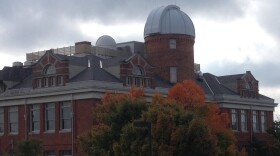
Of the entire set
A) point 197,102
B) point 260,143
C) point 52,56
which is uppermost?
point 52,56

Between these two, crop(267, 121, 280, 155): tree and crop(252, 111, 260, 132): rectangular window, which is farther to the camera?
crop(252, 111, 260, 132): rectangular window

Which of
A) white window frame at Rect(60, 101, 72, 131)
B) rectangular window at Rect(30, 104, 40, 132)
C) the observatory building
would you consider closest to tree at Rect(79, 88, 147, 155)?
the observatory building

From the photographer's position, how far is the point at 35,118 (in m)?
61.6

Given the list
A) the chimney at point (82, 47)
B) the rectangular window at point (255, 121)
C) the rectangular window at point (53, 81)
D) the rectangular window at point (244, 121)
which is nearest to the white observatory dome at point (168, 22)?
the chimney at point (82, 47)

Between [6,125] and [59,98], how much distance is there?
8.62 m

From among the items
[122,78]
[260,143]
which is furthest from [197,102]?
[260,143]

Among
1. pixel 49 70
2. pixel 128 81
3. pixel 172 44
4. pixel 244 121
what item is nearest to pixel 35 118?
pixel 49 70

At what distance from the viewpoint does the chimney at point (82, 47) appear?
67.1 metres

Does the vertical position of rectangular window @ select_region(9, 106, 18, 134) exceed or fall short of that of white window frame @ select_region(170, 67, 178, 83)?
it falls short

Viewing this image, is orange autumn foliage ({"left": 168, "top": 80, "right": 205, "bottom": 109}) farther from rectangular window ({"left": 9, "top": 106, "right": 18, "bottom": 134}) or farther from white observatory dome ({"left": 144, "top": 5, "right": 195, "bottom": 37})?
rectangular window ({"left": 9, "top": 106, "right": 18, "bottom": 134})

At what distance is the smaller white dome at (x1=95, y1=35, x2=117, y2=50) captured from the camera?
72938 millimetres

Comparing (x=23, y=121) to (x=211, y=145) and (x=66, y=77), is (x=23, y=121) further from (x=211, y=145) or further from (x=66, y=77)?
(x=211, y=145)

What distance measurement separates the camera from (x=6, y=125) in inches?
2530

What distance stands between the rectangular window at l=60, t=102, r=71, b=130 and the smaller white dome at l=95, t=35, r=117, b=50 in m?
15.0
